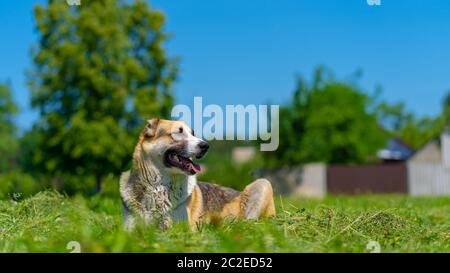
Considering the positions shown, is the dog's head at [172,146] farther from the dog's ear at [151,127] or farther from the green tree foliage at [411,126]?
the green tree foliage at [411,126]

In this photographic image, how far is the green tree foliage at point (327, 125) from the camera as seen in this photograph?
4475 centimetres

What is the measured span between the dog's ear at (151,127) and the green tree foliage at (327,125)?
38.3 metres

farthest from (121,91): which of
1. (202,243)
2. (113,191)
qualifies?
(202,243)

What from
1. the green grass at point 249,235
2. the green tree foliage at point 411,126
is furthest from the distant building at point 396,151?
the green grass at point 249,235

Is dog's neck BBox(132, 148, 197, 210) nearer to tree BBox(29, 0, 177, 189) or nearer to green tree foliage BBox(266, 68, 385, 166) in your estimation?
tree BBox(29, 0, 177, 189)

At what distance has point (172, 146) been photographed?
20.9ft

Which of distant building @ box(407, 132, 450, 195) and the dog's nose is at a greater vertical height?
distant building @ box(407, 132, 450, 195)

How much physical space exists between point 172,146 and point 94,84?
2475 centimetres

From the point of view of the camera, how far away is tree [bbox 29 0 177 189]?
99.2ft

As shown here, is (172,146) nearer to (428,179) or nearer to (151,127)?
(151,127)

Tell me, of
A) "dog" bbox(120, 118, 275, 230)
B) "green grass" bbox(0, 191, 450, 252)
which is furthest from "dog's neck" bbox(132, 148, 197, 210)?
"green grass" bbox(0, 191, 450, 252)

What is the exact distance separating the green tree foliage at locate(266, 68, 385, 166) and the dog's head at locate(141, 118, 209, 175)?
38.3 meters

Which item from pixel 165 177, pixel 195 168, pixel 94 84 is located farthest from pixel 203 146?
pixel 94 84
